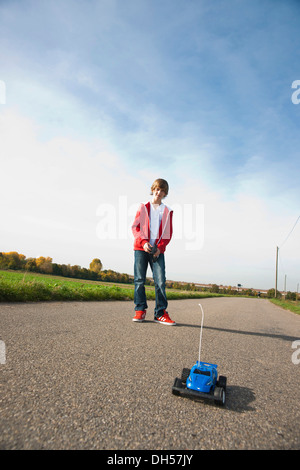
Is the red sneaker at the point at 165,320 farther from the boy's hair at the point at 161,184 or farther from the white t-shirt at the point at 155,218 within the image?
the boy's hair at the point at 161,184

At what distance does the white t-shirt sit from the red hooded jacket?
5 centimetres

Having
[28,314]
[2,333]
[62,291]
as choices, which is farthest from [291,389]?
[62,291]

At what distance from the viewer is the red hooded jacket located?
4473 mm

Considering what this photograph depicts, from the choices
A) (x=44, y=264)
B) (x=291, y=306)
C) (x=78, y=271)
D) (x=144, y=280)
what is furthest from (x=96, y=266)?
(x=144, y=280)

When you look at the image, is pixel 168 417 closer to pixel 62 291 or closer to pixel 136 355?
pixel 136 355

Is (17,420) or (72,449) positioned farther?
(17,420)

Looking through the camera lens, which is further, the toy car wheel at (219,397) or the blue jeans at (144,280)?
the blue jeans at (144,280)

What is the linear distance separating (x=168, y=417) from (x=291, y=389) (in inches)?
44.4

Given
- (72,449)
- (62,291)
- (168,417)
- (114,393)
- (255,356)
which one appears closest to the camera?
(72,449)

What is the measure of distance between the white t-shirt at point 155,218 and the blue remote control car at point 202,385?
294 cm

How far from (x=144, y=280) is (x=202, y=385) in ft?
9.93

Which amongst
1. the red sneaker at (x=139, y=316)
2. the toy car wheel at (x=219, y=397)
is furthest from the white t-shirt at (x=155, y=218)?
the toy car wheel at (x=219, y=397)

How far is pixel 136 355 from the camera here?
7.50 feet

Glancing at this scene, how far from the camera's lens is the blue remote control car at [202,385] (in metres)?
1.47
